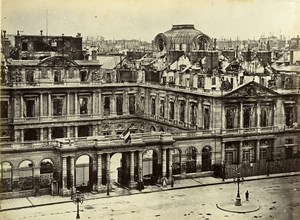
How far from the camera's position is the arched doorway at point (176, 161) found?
1053 inches

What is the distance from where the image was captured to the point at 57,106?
88.3 feet

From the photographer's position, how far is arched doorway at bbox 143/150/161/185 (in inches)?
1016

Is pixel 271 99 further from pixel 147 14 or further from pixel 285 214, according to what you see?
pixel 147 14

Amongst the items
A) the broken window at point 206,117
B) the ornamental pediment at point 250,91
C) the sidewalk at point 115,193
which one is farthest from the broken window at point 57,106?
the ornamental pediment at point 250,91

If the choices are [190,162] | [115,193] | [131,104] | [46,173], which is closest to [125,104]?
[131,104]

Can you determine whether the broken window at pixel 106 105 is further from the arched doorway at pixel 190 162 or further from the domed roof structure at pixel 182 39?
the arched doorway at pixel 190 162

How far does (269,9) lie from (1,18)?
348 inches

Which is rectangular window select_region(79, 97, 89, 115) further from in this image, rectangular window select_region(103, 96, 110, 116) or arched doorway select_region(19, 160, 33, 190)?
arched doorway select_region(19, 160, 33, 190)

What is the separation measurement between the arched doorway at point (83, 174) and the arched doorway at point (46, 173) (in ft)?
3.48

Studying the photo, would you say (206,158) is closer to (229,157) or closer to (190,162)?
(190,162)

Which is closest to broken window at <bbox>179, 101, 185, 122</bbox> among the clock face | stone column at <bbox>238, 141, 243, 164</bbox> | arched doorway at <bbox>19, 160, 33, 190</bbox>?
the clock face

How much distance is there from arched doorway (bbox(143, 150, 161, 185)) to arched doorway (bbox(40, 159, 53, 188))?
3770 mm

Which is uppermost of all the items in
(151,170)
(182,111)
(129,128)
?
(182,111)

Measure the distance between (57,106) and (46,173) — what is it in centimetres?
317
